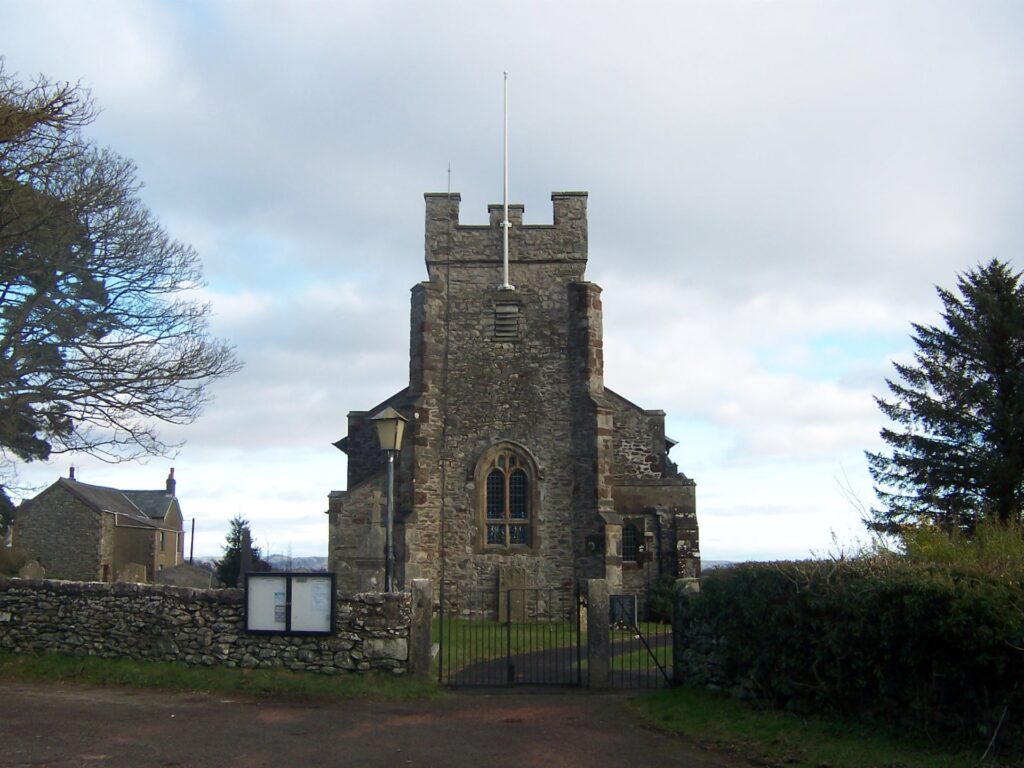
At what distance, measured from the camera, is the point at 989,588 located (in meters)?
8.41

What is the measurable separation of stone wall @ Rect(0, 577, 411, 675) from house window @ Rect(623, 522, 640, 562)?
46.1ft

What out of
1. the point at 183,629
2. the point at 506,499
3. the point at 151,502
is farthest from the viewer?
the point at 151,502

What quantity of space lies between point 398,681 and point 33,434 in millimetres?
14117

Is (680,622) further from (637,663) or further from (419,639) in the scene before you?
(419,639)

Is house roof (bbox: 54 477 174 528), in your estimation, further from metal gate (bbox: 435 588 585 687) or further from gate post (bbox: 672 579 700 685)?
gate post (bbox: 672 579 700 685)

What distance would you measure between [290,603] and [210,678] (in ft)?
5.01

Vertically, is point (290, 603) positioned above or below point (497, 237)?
below

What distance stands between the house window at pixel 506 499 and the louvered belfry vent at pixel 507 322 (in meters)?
3.15

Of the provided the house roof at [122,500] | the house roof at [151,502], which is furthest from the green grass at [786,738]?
the house roof at [151,502]

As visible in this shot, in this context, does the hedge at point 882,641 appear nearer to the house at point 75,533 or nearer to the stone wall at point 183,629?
the stone wall at point 183,629

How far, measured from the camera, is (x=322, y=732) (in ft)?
34.2

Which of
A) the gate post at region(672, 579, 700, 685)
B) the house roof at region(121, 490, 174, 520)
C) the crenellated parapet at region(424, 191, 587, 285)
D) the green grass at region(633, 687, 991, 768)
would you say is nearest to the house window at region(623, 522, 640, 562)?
the crenellated parapet at region(424, 191, 587, 285)

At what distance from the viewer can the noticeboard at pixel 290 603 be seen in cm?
1332

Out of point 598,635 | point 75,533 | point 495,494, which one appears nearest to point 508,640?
point 598,635
